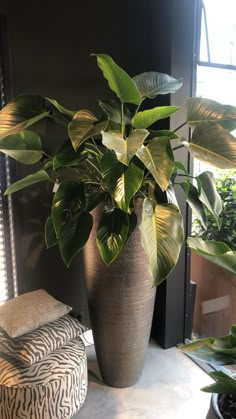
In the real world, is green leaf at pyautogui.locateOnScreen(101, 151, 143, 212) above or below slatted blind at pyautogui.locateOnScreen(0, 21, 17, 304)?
above

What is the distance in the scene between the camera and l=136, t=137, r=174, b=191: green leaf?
1142 mm

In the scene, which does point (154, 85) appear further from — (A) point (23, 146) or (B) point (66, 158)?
(A) point (23, 146)

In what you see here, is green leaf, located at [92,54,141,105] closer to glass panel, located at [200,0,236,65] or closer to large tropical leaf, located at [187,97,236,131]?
large tropical leaf, located at [187,97,236,131]

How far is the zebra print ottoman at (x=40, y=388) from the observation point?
143cm

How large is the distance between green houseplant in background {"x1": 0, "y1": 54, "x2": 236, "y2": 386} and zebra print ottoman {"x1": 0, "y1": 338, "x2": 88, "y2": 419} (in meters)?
0.28

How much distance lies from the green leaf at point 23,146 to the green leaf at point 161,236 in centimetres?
57

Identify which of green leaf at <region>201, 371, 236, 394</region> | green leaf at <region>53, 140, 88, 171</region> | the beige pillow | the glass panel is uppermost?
the glass panel

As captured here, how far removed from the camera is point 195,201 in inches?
62.2

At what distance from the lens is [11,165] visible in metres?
1.86

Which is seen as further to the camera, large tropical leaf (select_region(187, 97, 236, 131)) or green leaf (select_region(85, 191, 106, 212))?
green leaf (select_region(85, 191, 106, 212))

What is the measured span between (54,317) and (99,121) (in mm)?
992

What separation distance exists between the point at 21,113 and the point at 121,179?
0.62 m

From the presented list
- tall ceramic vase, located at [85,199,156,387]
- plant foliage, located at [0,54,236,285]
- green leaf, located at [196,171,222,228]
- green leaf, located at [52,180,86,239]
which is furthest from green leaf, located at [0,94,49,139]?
green leaf, located at [196,171,222,228]

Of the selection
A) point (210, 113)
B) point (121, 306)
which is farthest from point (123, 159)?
point (121, 306)
